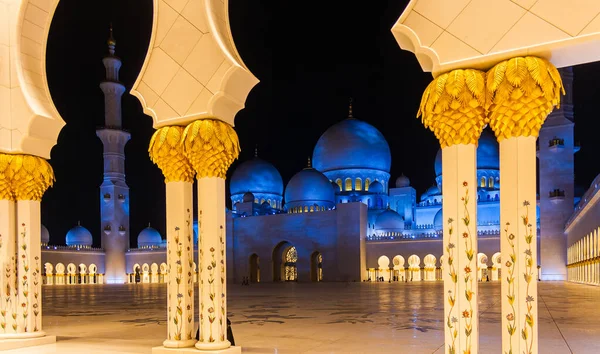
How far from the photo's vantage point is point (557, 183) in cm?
2494

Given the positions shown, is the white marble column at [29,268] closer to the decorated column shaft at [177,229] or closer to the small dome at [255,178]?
the decorated column shaft at [177,229]

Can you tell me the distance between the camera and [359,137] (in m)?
32.8

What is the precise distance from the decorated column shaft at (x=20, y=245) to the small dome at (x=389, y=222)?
987 inches

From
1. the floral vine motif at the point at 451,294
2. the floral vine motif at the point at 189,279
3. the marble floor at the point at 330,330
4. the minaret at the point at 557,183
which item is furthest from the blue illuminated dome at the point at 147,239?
the floral vine motif at the point at 451,294

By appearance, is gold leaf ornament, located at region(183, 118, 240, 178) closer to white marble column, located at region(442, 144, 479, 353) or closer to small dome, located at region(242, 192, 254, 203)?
white marble column, located at region(442, 144, 479, 353)

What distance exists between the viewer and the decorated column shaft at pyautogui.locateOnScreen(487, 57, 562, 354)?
3.16 meters

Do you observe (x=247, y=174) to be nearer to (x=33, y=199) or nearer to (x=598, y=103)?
(x=598, y=103)

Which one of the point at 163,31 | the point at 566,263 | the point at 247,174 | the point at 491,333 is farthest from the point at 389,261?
the point at 163,31

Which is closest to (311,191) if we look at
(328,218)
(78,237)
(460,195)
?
(328,218)

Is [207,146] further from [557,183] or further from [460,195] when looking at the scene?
[557,183]

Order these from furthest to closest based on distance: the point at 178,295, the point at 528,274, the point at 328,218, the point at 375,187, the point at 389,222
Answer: the point at 375,187
the point at 389,222
the point at 328,218
the point at 178,295
the point at 528,274

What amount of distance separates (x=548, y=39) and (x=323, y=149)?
102 feet

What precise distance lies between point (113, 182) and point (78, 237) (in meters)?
5.77

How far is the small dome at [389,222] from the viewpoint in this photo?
30.1 meters
